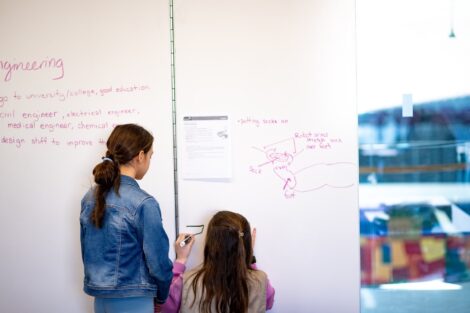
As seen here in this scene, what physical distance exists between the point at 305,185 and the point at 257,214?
26 centimetres

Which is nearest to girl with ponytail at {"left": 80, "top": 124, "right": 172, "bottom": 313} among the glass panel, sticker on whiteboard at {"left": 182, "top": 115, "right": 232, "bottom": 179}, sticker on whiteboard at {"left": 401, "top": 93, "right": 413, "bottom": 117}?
sticker on whiteboard at {"left": 182, "top": 115, "right": 232, "bottom": 179}

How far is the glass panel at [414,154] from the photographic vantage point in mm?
1823

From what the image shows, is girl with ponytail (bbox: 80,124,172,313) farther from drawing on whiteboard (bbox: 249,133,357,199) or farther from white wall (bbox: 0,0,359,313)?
drawing on whiteboard (bbox: 249,133,357,199)

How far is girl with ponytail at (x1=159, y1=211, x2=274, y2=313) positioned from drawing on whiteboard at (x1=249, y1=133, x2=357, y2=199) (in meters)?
0.35

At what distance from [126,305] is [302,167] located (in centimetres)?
95

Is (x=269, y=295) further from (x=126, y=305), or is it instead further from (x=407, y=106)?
(x=407, y=106)

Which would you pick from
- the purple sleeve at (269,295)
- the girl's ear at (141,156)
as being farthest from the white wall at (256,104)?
the girl's ear at (141,156)

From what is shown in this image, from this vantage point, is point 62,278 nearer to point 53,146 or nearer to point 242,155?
point 53,146

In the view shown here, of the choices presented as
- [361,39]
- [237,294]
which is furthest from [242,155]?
[361,39]

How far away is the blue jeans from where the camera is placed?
135 centimetres

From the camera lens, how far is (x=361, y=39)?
5.92ft

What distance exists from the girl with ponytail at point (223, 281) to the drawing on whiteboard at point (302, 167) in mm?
347

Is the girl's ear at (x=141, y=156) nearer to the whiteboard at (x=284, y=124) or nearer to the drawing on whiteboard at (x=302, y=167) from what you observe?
the whiteboard at (x=284, y=124)

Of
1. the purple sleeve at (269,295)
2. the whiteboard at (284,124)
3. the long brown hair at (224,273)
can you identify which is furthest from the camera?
the whiteboard at (284,124)
